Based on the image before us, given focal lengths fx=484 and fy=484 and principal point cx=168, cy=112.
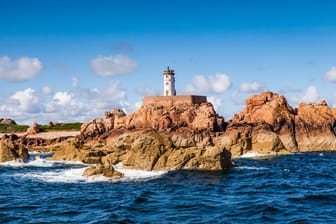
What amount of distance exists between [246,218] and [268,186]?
49.4ft

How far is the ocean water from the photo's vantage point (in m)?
31.3

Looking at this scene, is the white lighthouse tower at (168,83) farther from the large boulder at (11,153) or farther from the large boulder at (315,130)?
the large boulder at (11,153)

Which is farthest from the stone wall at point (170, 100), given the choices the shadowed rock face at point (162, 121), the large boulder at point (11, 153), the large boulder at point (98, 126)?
the large boulder at point (11, 153)

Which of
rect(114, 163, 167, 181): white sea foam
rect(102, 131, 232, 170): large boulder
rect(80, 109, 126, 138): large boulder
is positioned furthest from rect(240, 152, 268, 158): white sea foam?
rect(80, 109, 126, 138): large boulder

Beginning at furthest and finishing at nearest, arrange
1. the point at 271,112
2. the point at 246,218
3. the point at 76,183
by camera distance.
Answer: the point at 271,112, the point at 76,183, the point at 246,218

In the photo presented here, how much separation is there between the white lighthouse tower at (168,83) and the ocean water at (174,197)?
8017 centimetres

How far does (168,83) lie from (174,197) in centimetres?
10087

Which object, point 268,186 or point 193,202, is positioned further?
point 268,186

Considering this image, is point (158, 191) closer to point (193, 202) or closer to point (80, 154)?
point (193, 202)

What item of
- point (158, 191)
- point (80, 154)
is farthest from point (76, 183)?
point (80, 154)

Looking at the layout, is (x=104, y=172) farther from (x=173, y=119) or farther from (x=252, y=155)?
(x=173, y=119)

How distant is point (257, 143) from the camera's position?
9556 cm

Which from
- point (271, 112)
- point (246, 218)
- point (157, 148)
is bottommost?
point (246, 218)

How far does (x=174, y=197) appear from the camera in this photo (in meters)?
38.6
